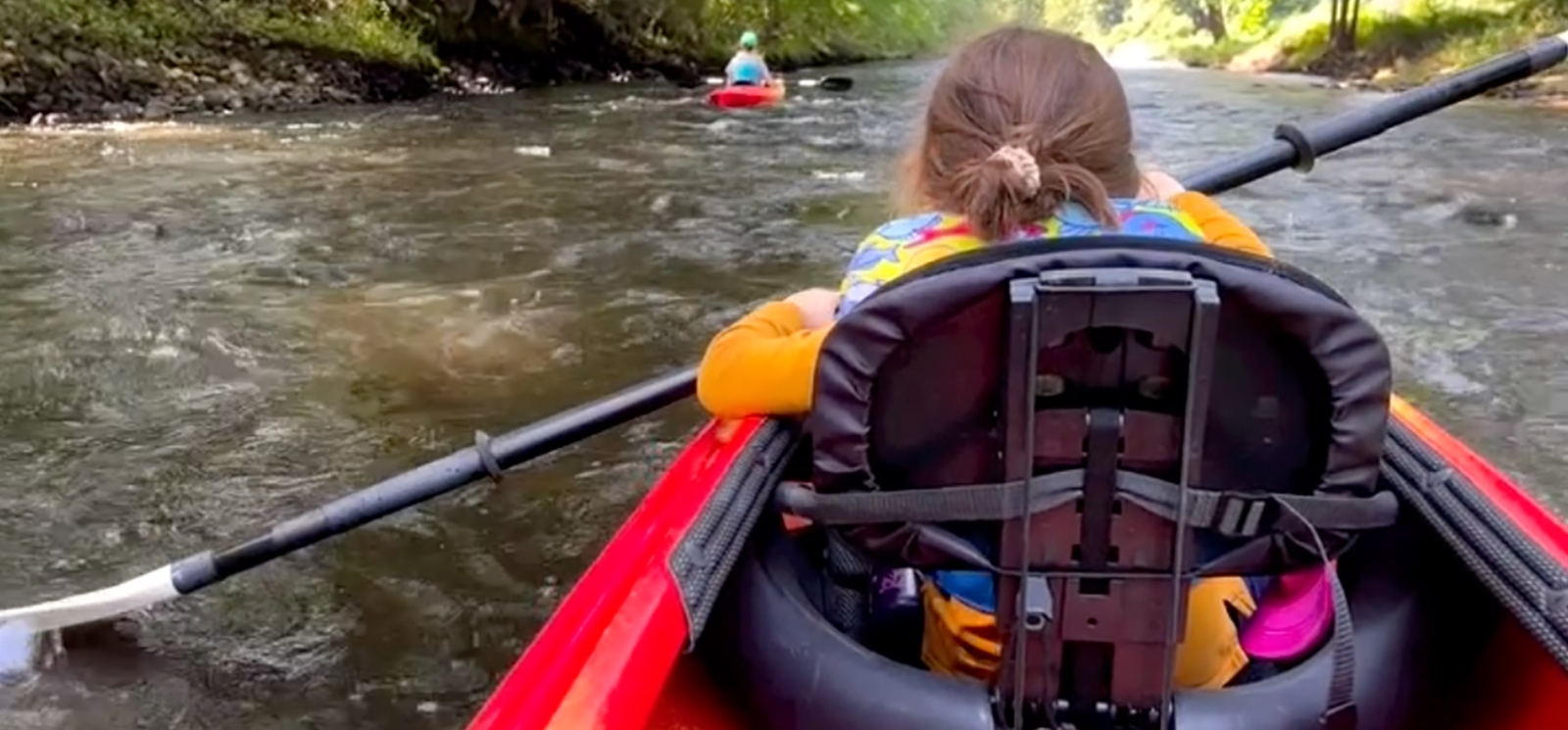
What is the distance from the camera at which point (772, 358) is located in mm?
1869

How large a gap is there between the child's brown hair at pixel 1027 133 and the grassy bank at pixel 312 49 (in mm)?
10871

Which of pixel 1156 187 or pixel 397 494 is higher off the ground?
pixel 1156 187

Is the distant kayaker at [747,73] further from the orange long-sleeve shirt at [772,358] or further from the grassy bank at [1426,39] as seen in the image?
the orange long-sleeve shirt at [772,358]

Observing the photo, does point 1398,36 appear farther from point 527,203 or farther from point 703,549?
point 703,549

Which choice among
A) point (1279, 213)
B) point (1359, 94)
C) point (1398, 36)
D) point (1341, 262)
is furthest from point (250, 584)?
point (1398, 36)

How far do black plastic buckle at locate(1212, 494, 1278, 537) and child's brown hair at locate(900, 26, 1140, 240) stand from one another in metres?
0.32

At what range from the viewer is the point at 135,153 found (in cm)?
1041

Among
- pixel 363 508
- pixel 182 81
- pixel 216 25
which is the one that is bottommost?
pixel 182 81

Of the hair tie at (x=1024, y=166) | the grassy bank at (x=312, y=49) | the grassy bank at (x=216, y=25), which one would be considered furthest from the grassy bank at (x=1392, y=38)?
the hair tie at (x=1024, y=166)

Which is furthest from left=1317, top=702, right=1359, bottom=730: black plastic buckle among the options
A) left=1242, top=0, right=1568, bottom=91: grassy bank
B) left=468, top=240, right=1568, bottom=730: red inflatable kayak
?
left=1242, top=0, right=1568, bottom=91: grassy bank

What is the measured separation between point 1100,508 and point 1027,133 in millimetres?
416

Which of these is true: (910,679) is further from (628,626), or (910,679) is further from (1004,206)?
(1004,206)

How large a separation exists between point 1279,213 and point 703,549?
702 cm

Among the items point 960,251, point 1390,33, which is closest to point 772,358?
point 960,251
